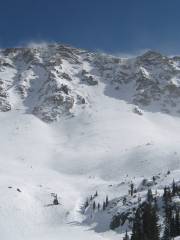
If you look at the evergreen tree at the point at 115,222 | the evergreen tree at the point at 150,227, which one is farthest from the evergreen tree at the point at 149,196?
the evergreen tree at the point at 150,227

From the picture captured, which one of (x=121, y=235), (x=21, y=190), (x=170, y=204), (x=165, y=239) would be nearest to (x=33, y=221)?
(x=21, y=190)

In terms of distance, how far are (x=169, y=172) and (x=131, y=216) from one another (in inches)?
1783

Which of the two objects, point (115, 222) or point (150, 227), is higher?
point (115, 222)

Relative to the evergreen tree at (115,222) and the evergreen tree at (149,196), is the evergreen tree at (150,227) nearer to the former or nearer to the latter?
the evergreen tree at (115,222)

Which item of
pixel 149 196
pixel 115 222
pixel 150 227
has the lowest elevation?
pixel 150 227

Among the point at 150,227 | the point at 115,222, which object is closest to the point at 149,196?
the point at 115,222

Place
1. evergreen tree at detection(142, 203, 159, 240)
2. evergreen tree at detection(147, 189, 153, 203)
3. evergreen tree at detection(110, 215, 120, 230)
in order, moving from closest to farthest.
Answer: evergreen tree at detection(142, 203, 159, 240)
evergreen tree at detection(110, 215, 120, 230)
evergreen tree at detection(147, 189, 153, 203)

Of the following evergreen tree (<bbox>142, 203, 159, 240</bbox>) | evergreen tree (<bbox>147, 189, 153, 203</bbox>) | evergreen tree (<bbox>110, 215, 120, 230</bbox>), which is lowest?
evergreen tree (<bbox>142, 203, 159, 240</bbox>)

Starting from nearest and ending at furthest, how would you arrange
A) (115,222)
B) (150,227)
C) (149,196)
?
(150,227), (115,222), (149,196)

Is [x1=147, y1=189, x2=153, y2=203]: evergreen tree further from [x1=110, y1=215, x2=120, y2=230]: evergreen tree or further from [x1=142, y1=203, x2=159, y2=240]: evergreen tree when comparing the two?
[x1=142, y1=203, x2=159, y2=240]: evergreen tree

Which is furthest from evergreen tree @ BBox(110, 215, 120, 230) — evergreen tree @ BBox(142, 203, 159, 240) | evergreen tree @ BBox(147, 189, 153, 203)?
evergreen tree @ BBox(142, 203, 159, 240)

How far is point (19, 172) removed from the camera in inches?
7830

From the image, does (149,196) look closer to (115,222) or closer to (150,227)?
(115,222)

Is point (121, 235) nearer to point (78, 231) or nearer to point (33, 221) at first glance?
point (78, 231)
